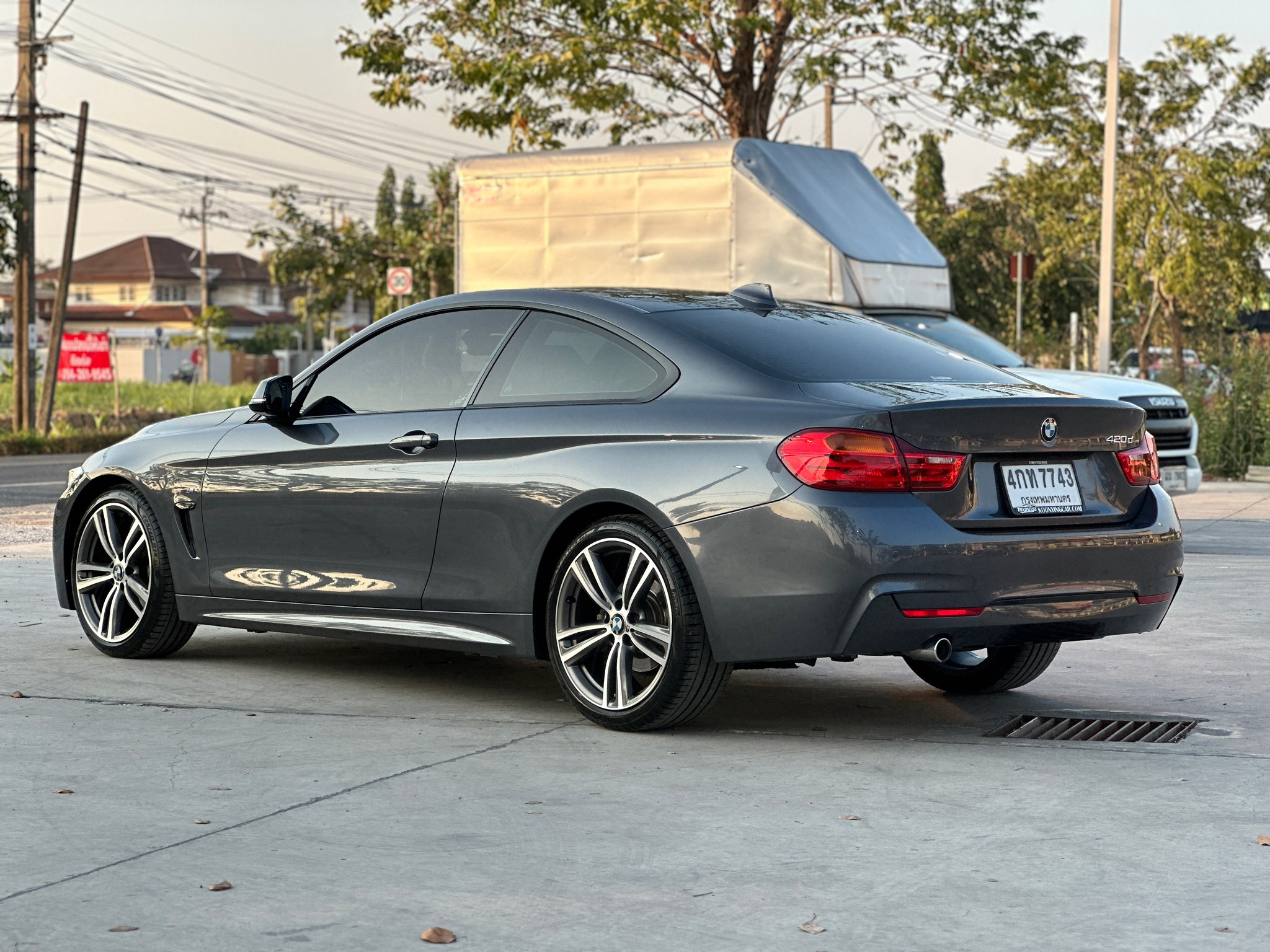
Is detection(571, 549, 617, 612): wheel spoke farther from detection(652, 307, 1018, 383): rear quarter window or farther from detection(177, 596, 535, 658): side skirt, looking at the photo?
detection(652, 307, 1018, 383): rear quarter window

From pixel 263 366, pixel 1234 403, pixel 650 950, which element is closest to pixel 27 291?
pixel 1234 403

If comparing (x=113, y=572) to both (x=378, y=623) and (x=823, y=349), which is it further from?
(x=823, y=349)

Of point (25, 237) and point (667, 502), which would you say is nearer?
point (667, 502)

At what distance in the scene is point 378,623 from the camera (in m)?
6.65

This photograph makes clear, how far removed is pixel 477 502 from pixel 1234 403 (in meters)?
15.6

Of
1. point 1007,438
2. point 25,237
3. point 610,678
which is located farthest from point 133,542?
point 25,237

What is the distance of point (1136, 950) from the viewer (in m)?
3.72

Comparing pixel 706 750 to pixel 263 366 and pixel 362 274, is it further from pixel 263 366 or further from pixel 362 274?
pixel 263 366

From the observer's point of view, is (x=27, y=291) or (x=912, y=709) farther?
(x=27, y=291)

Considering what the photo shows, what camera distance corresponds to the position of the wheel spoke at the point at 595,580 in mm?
5980

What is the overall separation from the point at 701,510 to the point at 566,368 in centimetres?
92

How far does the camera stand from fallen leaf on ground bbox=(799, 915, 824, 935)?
3836mm

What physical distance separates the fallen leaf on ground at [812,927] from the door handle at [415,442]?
298cm

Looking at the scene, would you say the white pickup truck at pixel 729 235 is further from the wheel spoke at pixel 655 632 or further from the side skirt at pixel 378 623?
the wheel spoke at pixel 655 632
